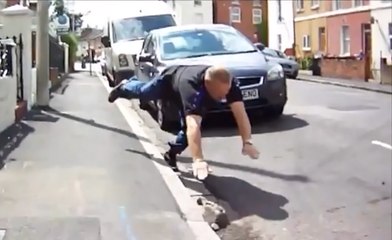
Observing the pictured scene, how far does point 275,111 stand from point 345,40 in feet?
90.6

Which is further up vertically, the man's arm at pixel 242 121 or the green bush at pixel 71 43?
the green bush at pixel 71 43

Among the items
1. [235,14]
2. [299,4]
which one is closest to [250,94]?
[235,14]

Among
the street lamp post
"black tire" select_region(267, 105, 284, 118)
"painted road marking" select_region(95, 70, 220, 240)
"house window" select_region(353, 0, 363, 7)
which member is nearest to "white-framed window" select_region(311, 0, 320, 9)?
"house window" select_region(353, 0, 363, 7)

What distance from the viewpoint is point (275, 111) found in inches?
535

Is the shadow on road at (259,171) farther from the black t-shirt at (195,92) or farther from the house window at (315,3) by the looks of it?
the house window at (315,3)

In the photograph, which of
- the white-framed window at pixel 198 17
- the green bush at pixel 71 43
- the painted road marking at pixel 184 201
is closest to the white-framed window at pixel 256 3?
the green bush at pixel 71 43

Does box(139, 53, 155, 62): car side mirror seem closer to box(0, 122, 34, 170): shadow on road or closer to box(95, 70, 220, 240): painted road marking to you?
box(0, 122, 34, 170): shadow on road

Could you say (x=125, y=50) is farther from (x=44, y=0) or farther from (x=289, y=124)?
(x=289, y=124)

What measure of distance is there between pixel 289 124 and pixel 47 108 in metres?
5.13

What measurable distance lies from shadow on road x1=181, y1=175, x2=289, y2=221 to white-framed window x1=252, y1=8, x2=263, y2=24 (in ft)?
124

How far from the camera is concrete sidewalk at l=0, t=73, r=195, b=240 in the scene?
6.55 m

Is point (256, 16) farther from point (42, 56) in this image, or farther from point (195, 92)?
point (195, 92)

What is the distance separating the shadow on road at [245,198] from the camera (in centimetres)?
790

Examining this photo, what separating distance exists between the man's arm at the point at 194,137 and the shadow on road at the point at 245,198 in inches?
27.8
